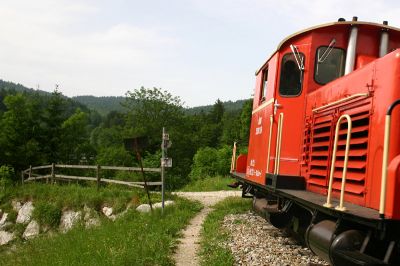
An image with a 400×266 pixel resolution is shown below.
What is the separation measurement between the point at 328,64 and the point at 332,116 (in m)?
1.23

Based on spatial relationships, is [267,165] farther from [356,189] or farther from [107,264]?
[107,264]

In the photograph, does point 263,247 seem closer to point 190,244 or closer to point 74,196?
point 190,244

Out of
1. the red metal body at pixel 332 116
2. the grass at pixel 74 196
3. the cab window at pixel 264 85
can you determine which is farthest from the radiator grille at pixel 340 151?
the grass at pixel 74 196

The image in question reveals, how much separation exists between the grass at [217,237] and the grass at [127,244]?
622 mm

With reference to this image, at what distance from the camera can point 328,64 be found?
6816mm

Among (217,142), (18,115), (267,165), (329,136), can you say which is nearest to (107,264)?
(267,165)

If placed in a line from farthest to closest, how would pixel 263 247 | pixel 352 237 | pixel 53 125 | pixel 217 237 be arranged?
pixel 53 125, pixel 217 237, pixel 263 247, pixel 352 237

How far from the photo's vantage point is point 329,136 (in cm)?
593

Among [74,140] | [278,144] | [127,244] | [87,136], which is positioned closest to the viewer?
[278,144]

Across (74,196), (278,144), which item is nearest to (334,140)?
(278,144)

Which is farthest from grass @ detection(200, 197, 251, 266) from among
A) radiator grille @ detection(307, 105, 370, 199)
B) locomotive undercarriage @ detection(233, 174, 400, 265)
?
radiator grille @ detection(307, 105, 370, 199)

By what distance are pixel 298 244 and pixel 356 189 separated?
3039 mm

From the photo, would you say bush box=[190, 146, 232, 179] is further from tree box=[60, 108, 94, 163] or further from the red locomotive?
the red locomotive

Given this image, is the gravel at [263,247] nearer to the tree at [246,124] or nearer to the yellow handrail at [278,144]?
the yellow handrail at [278,144]
